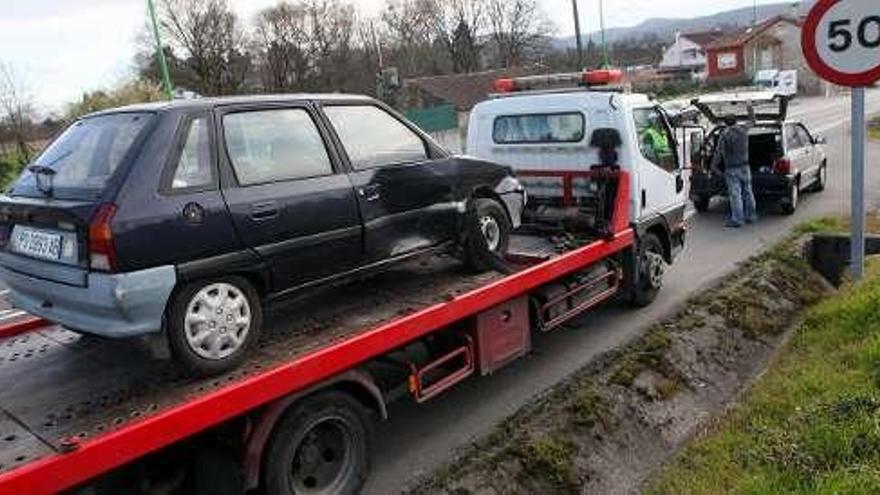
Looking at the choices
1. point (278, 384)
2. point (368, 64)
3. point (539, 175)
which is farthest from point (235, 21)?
point (278, 384)

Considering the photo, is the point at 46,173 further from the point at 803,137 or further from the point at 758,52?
the point at 758,52

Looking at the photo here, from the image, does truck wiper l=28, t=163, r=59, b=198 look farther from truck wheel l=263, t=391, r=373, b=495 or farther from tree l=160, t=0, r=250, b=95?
tree l=160, t=0, r=250, b=95

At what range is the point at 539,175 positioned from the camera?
8.16 meters

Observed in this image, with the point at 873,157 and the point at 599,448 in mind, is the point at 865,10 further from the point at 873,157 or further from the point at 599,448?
the point at 873,157

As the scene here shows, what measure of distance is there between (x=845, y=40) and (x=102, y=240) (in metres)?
4.49

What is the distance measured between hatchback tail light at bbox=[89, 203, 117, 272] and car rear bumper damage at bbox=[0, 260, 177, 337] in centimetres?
5

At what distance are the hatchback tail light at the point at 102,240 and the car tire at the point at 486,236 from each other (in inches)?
108

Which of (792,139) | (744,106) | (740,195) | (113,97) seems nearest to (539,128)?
(740,195)

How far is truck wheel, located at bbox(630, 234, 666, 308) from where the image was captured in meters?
8.20

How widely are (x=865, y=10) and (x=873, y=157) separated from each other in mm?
15911

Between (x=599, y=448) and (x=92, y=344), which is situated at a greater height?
(x=92, y=344)

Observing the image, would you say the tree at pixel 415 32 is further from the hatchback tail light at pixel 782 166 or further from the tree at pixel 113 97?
the hatchback tail light at pixel 782 166

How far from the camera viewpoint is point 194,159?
175 inches

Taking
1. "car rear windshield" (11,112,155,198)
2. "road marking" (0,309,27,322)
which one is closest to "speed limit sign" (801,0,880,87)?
"car rear windshield" (11,112,155,198)
